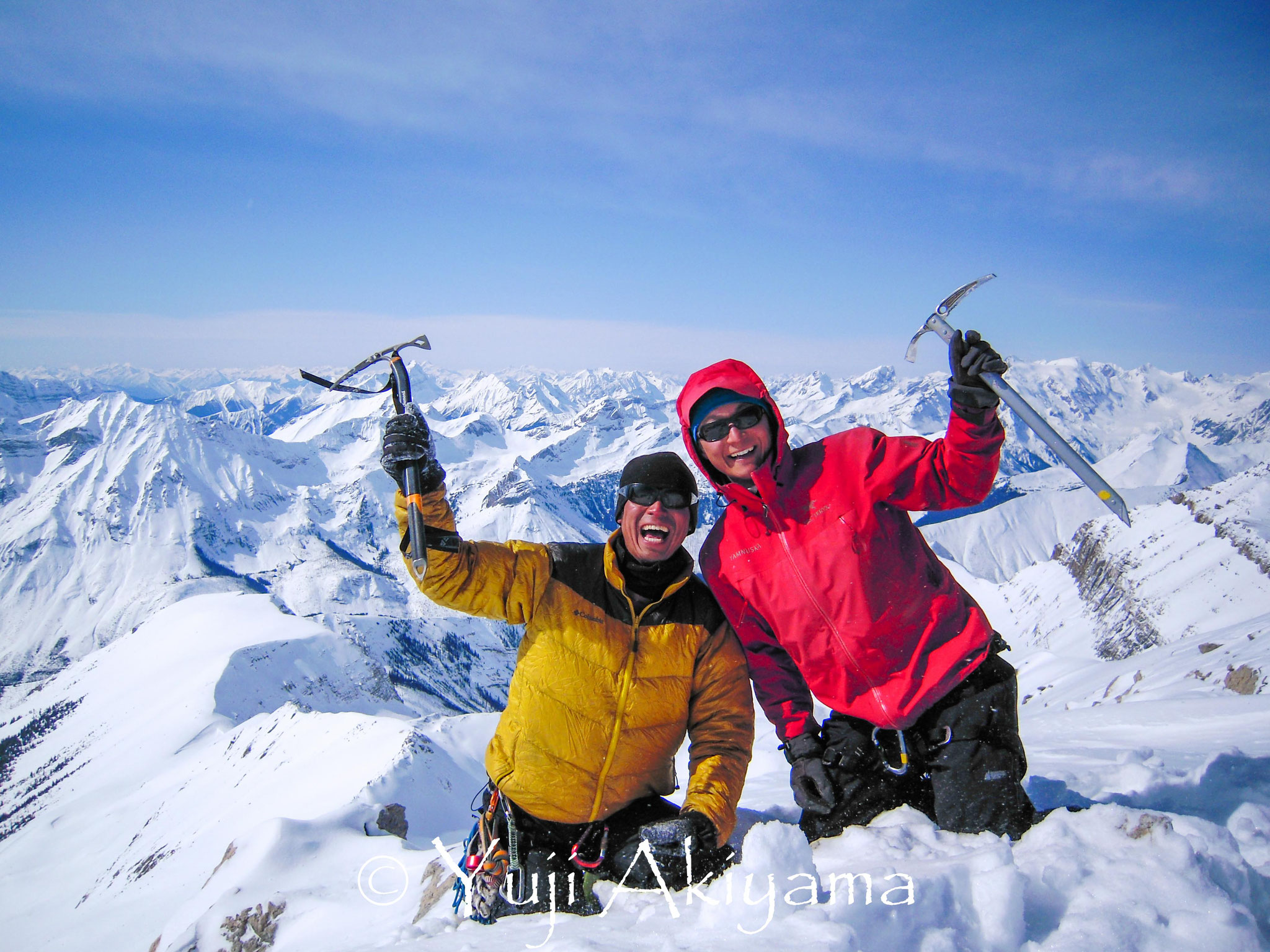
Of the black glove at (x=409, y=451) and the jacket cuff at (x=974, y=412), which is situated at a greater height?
the jacket cuff at (x=974, y=412)

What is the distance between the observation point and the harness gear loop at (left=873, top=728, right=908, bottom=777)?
5621 millimetres

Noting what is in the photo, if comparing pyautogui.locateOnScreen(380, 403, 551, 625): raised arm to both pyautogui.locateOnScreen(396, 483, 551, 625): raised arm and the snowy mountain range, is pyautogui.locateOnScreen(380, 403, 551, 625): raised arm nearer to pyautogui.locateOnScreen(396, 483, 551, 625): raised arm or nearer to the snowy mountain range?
pyautogui.locateOnScreen(396, 483, 551, 625): raised arm

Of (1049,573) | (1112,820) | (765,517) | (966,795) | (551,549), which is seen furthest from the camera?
(1049,573)

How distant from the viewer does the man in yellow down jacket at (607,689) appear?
5.43 meters

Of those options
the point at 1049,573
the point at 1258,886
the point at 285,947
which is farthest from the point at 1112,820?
the point at 1049,573

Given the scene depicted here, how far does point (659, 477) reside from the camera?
577 cm

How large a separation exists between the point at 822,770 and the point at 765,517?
7.79ft

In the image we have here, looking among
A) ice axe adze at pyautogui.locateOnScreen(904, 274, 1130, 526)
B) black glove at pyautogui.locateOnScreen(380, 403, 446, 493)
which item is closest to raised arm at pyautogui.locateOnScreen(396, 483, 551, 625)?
black glove at pyautogui.locateOnScreen(380, 403, 446, 493)

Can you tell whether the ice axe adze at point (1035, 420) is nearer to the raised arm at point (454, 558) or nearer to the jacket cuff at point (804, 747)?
the jacket cuff at point (804, 747)

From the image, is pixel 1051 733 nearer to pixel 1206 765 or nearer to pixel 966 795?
pixel 1206 765

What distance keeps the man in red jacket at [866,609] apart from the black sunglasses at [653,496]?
46cm

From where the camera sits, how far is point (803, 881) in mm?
3768

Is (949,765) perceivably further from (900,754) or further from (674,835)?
(674,835)

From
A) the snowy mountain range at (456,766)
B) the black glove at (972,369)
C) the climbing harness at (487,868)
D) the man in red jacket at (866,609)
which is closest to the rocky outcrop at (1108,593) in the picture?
the snowy mountain range at (456,766)
